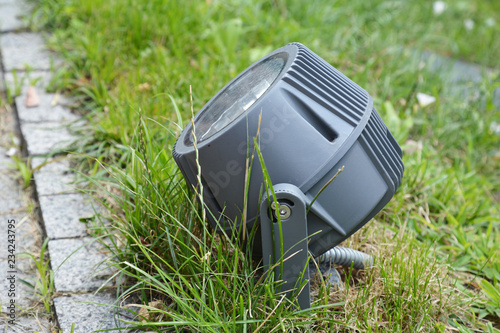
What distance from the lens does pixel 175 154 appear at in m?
1.37

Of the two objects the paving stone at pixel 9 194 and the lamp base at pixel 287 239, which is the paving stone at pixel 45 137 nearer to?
the paving stone at pixel 9 194

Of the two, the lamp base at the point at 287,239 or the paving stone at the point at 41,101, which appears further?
the paving stone at the point at 41,101

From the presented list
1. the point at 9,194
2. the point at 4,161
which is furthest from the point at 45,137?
the point at 9,194

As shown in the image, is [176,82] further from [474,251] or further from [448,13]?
[448,13]

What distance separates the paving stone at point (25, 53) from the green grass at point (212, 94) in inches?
4.0

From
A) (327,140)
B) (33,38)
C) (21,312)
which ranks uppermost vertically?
(327,140)

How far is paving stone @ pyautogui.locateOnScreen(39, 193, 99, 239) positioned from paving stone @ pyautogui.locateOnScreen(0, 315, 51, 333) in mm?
349

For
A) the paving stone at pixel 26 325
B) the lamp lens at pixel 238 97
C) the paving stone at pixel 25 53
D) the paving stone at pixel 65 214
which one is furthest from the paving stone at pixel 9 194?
the lamp lens at pixel 238 97

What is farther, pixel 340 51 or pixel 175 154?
pixel 340 51

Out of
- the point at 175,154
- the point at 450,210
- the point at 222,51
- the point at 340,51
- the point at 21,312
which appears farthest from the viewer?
the point at 340,51

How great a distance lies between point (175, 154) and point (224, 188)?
0.54ft

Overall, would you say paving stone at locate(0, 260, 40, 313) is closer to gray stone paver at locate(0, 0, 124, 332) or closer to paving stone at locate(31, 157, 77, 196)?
gray stone paver at locate(0, 0, 124, 332)

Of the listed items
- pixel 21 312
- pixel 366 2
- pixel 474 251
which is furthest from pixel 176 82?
pixel 366 2

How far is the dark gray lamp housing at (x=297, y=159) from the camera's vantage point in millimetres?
1244
